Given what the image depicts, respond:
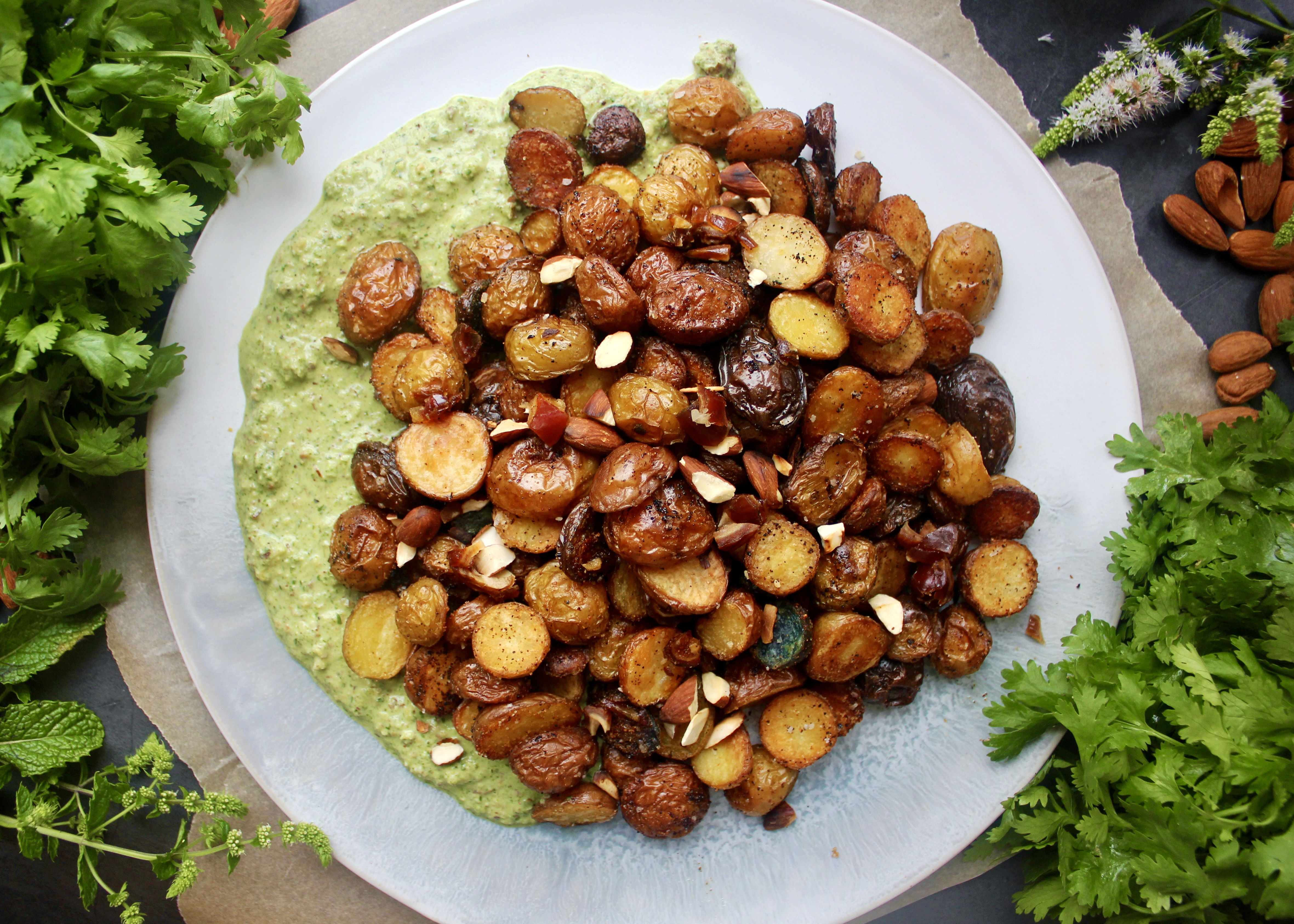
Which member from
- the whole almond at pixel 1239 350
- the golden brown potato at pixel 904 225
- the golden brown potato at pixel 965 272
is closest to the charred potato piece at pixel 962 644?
the golden brown potato at pixel 965 272

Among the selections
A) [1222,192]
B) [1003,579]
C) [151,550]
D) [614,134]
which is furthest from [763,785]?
[1222,192]

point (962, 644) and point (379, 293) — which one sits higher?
point (379, 293)

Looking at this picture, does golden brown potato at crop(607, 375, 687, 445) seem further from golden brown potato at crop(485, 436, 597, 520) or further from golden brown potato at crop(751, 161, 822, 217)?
golden brown potato at crop(751, 161, 822, 217)

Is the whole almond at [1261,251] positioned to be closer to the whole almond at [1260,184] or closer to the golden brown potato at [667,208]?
the whole almond at [1260,184]

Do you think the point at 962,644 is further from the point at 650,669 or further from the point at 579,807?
the point at 579,807

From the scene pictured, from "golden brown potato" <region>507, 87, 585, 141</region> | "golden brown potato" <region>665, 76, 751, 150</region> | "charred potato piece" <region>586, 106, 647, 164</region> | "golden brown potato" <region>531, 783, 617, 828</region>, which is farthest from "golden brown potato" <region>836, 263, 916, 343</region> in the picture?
"golden brown potato" <region>531, 783, 617, 828</region>

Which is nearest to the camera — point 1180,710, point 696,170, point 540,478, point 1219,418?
point 1180,710
